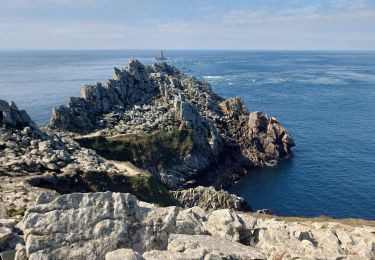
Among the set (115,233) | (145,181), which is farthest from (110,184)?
(115,233)

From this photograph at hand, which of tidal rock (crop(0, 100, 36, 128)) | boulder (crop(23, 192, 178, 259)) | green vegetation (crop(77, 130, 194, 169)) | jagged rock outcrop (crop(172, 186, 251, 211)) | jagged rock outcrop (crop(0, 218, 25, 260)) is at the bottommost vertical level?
jagged rock outcrop (crop(172, 186, 251, 211))

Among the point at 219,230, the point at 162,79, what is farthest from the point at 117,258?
the point at 162,79

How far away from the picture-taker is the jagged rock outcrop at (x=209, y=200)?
79312 millimetres

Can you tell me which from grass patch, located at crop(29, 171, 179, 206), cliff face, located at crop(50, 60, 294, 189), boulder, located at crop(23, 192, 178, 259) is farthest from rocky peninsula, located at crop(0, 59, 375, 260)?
cliff face, located at crop(50, 60, 294, 189)

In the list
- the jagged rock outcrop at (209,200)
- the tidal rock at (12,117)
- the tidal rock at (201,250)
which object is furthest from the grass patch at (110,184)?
the tidal rock at (201,250)

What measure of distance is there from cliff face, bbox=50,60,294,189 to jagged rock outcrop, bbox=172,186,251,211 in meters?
15.4

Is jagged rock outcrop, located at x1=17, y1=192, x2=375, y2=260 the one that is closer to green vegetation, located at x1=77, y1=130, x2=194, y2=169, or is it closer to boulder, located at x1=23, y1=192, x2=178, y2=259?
boulder, located at x1=23, y1=192, x2=178, y2=259

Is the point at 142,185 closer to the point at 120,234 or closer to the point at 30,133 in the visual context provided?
the point at 30,133

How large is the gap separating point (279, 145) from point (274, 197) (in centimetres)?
3209

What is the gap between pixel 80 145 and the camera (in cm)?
9075

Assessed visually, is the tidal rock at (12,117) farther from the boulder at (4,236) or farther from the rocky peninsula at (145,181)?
the boulder at (4,236)

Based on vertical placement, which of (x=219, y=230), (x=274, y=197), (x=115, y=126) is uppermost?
(x=219, y=230)

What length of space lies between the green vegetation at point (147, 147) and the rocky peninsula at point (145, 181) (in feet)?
0.99

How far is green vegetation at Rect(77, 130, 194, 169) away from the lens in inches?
3701
